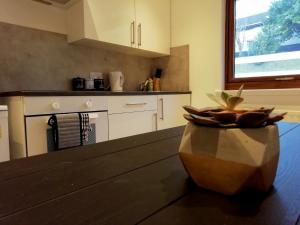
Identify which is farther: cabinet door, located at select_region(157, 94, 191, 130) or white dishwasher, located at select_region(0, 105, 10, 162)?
cabinet door, located at select_region(157, 94, 191, 130)

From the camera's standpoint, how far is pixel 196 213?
0.34 meters

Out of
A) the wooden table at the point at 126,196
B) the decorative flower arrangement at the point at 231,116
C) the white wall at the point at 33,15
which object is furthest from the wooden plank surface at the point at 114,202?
the white wall at the point at 33,15

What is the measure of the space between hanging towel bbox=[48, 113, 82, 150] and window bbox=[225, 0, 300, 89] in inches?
73.8

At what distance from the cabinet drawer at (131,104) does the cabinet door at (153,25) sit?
2.37ft

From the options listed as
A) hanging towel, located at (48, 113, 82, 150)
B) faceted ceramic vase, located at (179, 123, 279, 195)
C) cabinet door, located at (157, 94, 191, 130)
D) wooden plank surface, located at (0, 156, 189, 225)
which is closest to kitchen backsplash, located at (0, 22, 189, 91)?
cabinet door, located at (157, 94, 191, 130)

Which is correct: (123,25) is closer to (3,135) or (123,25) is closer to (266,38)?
(266,38)

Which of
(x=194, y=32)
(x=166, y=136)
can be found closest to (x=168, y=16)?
(x=194, y=32)

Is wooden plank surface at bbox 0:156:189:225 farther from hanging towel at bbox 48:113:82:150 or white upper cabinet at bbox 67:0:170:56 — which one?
white upper cabinet at bbox 67:0:170:56

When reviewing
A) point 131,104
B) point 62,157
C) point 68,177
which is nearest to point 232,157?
point 68,177

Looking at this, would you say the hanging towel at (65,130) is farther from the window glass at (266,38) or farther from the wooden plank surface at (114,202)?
the window glass at (266,38)

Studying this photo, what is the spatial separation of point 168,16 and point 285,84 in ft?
5.54

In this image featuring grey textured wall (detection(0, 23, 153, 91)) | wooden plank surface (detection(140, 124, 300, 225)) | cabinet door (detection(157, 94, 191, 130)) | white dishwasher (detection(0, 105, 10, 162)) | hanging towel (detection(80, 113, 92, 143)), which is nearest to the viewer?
wooden plank surface (detection(140, 124, 300, 225))

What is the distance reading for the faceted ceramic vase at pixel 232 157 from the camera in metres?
0.36

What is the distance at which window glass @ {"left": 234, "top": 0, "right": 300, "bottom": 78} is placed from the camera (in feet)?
7.73
